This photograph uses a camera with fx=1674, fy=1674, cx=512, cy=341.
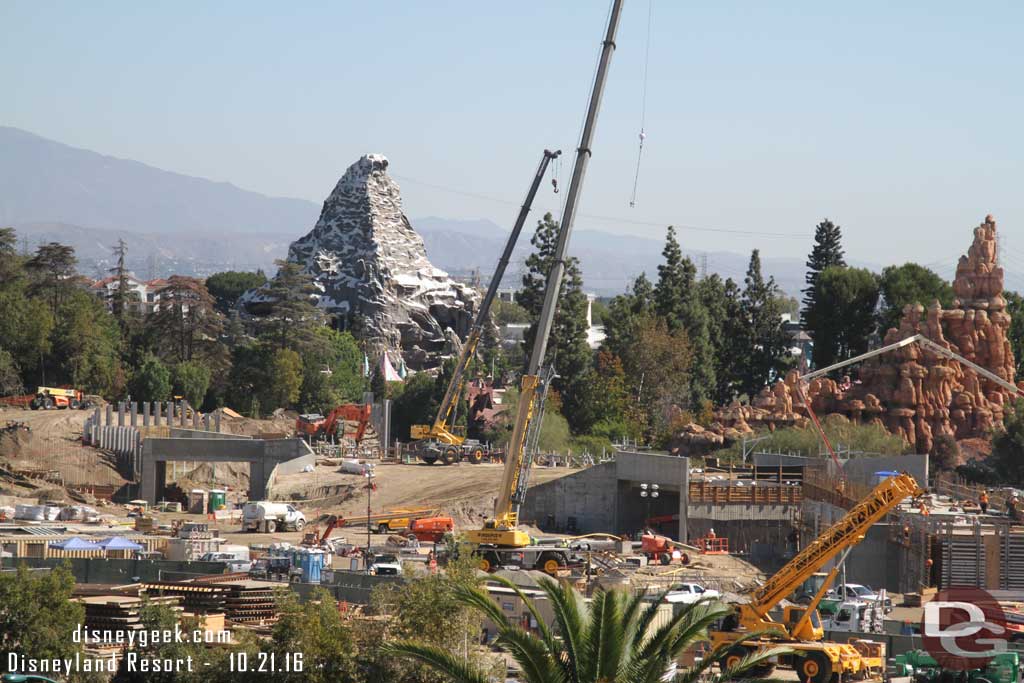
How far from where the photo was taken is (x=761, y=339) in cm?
11638

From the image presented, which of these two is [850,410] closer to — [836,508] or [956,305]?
[956,305]

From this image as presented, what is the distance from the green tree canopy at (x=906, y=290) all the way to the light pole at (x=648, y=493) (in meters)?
39.6

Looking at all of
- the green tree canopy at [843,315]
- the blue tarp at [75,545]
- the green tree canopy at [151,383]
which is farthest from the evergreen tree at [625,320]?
the blue tarp at [75,545]

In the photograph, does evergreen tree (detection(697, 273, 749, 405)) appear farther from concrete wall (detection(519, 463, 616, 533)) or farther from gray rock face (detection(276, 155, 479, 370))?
concrete wall (detection(519, 463, 616, 533))

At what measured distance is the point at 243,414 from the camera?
351ft

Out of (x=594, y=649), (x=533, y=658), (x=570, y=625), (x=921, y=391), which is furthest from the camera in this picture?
(x=921, y=391)

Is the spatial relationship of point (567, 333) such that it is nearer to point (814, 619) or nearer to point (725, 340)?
point (725, 340)

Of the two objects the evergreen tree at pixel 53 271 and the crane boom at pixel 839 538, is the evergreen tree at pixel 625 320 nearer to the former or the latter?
the evergreen tree at pixel 53 271

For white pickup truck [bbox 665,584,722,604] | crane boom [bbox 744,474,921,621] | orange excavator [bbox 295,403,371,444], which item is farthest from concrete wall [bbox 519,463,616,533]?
crane boom [bbox 744,474,921,621]

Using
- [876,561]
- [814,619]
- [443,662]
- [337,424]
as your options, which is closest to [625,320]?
[337,424]

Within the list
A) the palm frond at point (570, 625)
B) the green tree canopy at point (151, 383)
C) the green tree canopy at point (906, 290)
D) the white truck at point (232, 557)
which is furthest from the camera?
the green tree canopy at point (906, 290)

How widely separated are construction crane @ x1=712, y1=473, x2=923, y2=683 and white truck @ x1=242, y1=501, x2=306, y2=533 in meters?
30.5

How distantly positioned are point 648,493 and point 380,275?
84575 millimetres

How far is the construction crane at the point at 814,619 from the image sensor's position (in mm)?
37531
